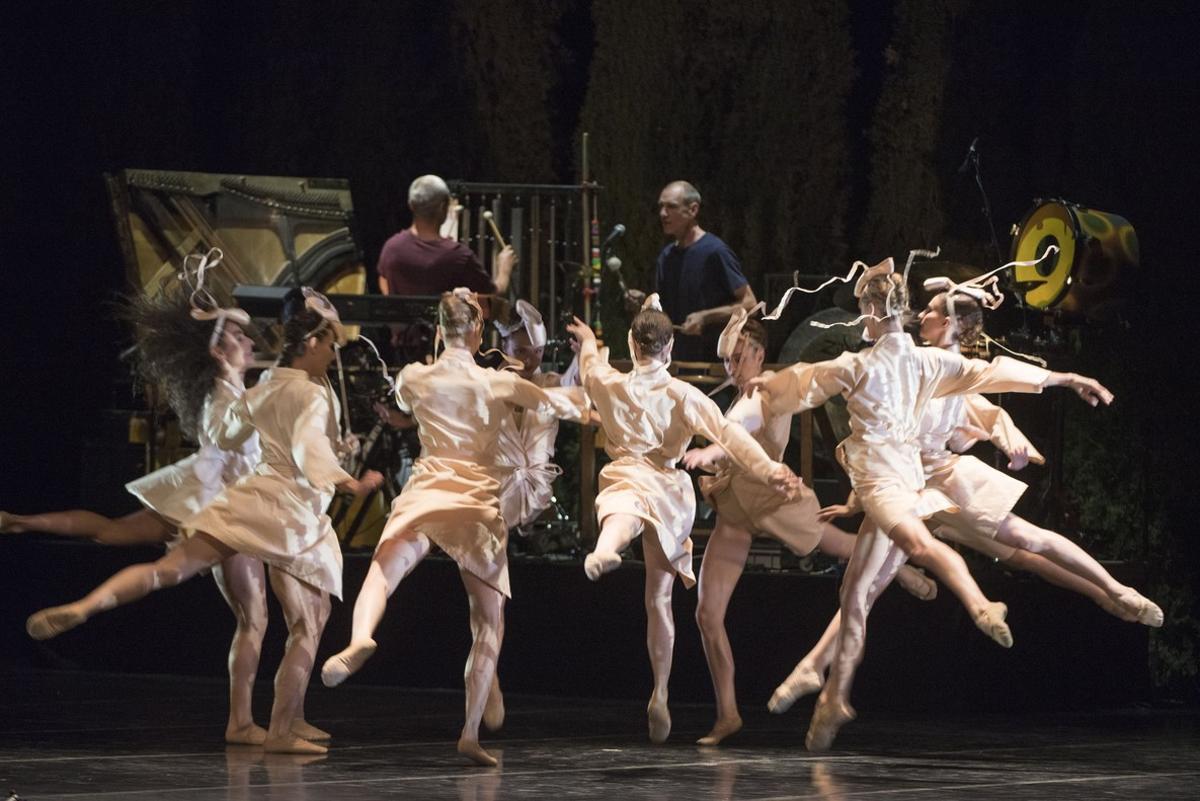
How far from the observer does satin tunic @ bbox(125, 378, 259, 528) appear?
23.8 ft

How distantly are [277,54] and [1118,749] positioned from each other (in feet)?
25.2

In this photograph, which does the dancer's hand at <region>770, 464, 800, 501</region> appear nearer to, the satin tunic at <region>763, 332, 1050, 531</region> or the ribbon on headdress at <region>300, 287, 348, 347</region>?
the satin tunic at <region>763, 332, 1050, 531</region>

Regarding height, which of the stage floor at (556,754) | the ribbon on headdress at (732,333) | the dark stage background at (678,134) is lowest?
the stage floor at (556,754)

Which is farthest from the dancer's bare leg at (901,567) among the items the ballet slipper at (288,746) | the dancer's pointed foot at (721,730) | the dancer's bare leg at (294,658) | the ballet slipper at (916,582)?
the ballet slipper at (288,746)

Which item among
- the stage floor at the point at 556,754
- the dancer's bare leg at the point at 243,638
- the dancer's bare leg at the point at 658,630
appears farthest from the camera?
the dancer's bare leg at the point at 658,630

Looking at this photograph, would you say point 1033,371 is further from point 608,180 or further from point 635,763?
point 608,180

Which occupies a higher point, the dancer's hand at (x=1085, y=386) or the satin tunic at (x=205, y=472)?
the dancer's hand at (x=1085, y=386)

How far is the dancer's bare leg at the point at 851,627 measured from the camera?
281 inches

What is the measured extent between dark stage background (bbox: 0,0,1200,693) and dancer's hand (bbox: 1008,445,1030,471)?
134 cm

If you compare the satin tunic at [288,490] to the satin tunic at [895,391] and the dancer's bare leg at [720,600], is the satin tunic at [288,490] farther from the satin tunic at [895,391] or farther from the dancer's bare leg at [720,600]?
the satin tunic at [895,391]

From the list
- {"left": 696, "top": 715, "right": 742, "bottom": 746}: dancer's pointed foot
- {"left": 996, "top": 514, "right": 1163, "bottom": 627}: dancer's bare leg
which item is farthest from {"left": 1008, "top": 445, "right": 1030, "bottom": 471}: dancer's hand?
{"left": 696, "top": 715, "right": 742, "bottom": 746}: dancer's pointed foot

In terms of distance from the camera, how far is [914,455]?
7.19 m

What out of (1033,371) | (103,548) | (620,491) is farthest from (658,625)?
(103,548)

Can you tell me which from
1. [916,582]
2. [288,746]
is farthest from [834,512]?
[288,746]
